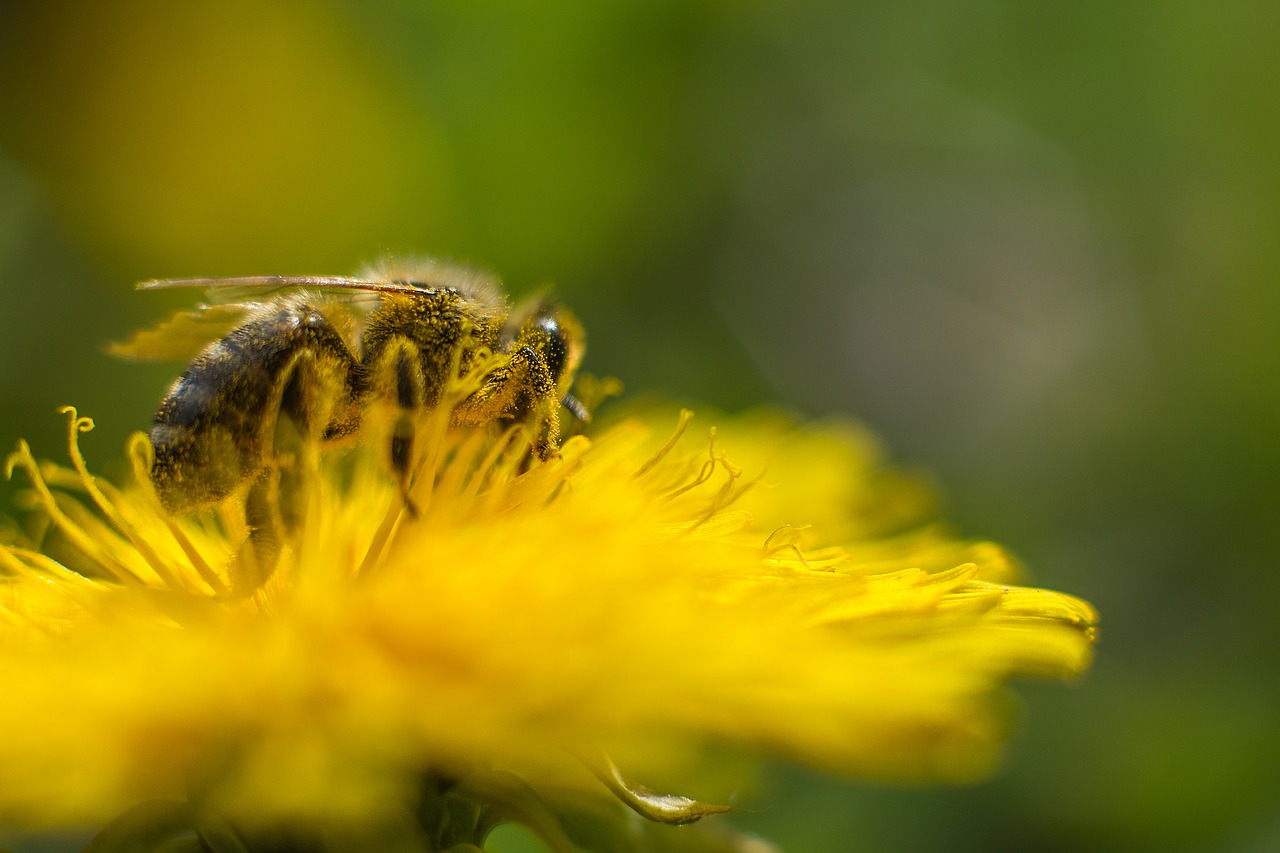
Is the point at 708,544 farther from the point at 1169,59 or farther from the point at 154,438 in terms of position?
the point at 1169,59

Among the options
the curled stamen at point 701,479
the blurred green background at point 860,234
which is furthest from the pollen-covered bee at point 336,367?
the blurred green background at point 860,234

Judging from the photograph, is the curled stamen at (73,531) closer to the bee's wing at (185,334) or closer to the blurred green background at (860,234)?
the bee's wing at (185,334)

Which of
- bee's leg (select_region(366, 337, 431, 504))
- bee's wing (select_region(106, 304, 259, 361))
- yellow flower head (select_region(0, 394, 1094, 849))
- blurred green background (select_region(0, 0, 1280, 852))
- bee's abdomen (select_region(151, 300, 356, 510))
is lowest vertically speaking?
yellow flower head (select_region(0, 394, 1094, 849))

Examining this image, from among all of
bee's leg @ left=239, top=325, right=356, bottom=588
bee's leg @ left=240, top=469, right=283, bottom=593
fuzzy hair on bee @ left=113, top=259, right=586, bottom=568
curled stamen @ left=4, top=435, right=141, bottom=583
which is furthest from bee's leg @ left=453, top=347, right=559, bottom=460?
curled stamen @ left=4, top=435, right=141, bottom=583

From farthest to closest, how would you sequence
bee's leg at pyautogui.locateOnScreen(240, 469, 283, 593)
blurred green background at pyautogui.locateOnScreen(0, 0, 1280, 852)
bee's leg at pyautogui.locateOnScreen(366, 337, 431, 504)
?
blurred green background at pyautogui.locateOnScreen(0, 0, 1280, 852), bee's leg at pyautogui.locateOnScreen(366, 337, 431, 504), bee's leg at pyautogui.locateOnScreen(240, 469, 283, 593)

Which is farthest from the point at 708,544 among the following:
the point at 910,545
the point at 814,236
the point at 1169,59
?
the point at 814,236

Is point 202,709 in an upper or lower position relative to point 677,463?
lower

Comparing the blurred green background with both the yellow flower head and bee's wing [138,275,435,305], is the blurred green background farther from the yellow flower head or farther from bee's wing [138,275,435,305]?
bee's wing [138,275,435,305]

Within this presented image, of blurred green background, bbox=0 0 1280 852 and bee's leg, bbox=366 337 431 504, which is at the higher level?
blurred green background, bbox=0 0 1280 852
